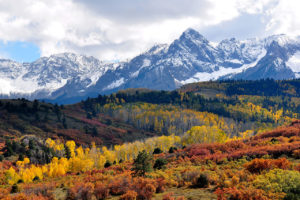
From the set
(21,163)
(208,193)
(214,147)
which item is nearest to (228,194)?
(208,193)

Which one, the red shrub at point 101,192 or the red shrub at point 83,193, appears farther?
the red shrub at point 101,192

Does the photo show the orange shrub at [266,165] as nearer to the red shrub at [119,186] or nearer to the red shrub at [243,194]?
the red shrub at [243,194]

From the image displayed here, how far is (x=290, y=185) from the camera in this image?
1565cm

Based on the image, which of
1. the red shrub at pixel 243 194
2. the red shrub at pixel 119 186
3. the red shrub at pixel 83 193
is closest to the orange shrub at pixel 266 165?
the red shrub at pixel 243 194

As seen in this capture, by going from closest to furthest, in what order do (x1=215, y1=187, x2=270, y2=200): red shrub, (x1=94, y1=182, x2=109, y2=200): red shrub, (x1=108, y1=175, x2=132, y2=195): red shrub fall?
(x1=215, y1=187, x2=270, y2=200): red shrub → (x1=94, y1=182, x2=109, y2=200): red shrub → (x1=108, y1=175, x2=132, y2=195): red shrub

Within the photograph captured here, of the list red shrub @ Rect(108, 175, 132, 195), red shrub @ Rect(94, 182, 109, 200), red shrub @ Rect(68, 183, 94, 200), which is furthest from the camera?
red shrub @ Rect(108, 175, 132, 195)

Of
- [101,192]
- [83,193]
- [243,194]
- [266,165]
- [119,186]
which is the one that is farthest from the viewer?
[119,186]

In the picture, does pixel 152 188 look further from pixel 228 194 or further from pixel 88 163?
pixel 88 163

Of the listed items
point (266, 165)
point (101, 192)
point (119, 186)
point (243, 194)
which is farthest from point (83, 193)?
point (266, 165)

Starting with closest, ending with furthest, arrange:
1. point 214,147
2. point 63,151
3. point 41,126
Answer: point 214,147, point 63,151, point 41,126

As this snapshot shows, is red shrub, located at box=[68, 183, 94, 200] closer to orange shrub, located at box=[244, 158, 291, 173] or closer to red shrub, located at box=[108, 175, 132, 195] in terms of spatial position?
red shrub, located at box=[108, 175, 132, 195]

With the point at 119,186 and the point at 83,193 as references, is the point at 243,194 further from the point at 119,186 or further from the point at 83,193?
the point at 83,193

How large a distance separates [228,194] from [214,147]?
22589 mm

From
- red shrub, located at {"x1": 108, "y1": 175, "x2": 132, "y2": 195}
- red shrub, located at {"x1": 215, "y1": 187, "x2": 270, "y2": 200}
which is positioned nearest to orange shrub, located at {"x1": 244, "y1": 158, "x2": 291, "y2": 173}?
red shrub, located at {"x1": 215, "y1": 187, "x2": 270, "y2": 200}
